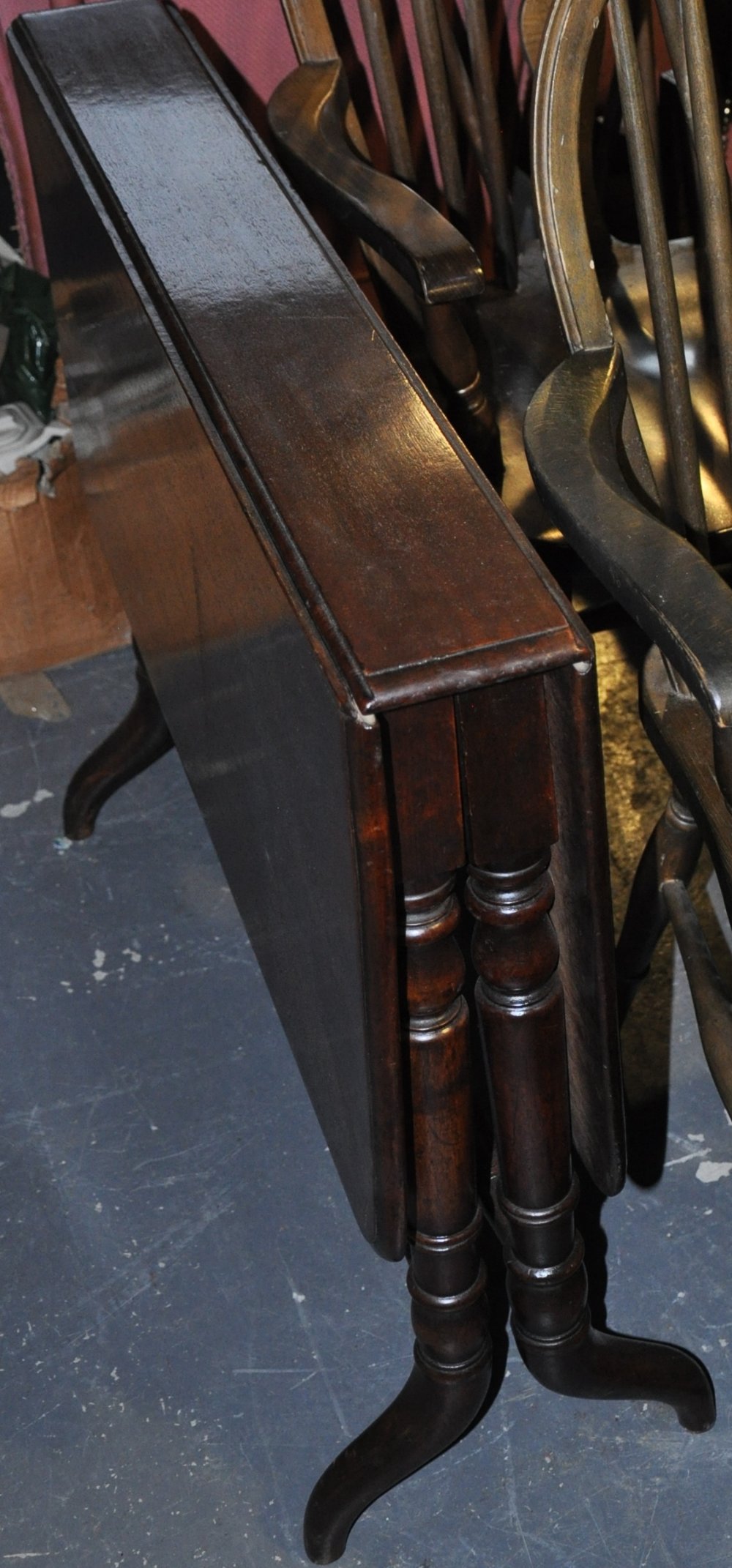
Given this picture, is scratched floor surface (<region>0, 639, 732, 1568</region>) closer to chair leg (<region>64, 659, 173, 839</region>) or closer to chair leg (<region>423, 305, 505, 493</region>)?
chair leg (<region>64, 659, 173, 839</region>)

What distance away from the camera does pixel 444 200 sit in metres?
1.49

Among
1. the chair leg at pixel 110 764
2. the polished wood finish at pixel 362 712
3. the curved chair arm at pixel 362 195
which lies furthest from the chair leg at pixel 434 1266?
the chair leg at pixel 110 764

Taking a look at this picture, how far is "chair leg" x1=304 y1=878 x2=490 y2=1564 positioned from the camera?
0.86 m

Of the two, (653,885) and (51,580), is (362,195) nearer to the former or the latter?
(653,885)

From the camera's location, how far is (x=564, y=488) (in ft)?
3.02

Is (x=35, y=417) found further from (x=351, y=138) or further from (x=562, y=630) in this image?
(x=562, y=630)

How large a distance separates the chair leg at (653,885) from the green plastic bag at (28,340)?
3.35 feet

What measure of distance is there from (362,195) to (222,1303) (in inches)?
36.9

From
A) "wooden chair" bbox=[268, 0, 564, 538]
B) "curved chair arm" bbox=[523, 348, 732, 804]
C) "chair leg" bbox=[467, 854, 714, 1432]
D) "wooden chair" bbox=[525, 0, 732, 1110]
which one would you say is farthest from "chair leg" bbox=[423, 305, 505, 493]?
"chair leg" bbox=[467, 854, 714, 1432]

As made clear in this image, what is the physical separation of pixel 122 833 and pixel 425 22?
3.04 feet

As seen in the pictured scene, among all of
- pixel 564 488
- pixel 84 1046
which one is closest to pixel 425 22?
pixel 564 488

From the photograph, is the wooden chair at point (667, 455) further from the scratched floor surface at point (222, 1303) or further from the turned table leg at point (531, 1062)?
the scratched floor surface at point (222, 1303)

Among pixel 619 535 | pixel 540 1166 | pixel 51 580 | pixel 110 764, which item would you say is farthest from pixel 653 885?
pixel 51 580

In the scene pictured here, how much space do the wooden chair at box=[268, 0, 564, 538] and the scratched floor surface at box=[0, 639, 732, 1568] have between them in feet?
2.05
